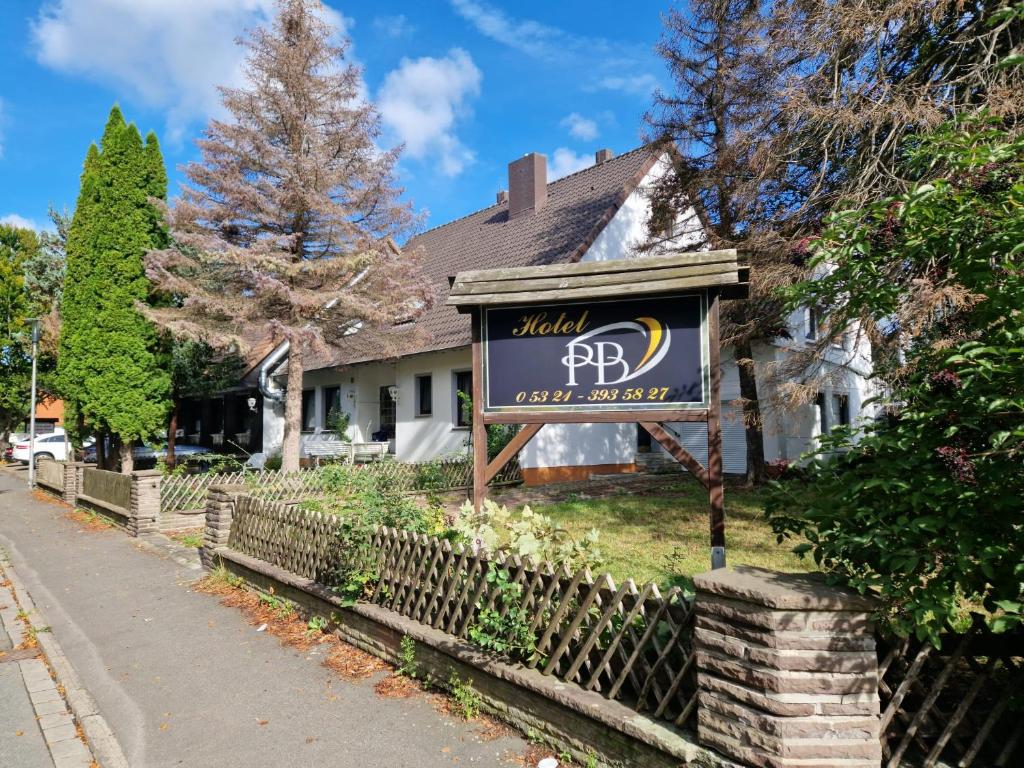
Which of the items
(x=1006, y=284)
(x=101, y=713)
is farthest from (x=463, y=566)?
(x=1006, y=284)

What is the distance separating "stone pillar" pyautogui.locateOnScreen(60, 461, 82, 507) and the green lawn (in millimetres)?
11874

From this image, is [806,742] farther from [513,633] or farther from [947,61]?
[947,61]

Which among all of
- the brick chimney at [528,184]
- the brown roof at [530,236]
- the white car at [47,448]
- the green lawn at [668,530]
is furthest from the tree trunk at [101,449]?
the white car at [47,448]

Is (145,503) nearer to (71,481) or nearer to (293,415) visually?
(293,415)

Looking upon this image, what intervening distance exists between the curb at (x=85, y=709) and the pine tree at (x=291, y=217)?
316 inches

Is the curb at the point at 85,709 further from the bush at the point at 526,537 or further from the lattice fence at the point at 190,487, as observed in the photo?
the lattice fence at the point at 190,487

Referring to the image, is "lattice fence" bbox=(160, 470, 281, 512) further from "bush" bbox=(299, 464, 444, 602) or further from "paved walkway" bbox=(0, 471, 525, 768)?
"bush" bbox=(299, 464, 444, 602)

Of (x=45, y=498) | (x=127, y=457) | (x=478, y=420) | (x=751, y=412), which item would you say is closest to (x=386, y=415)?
(x=127, y=457)

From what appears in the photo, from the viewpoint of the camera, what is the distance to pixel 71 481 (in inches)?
644

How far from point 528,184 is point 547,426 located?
8.24 meters

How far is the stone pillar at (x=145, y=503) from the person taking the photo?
11484mm

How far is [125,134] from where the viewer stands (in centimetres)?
1534

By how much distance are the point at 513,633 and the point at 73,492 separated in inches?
644

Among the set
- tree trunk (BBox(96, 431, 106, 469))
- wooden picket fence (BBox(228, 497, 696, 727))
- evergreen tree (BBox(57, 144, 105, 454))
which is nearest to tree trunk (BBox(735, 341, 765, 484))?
wooden picket fence (BBox(228, 497, 696, 727))
